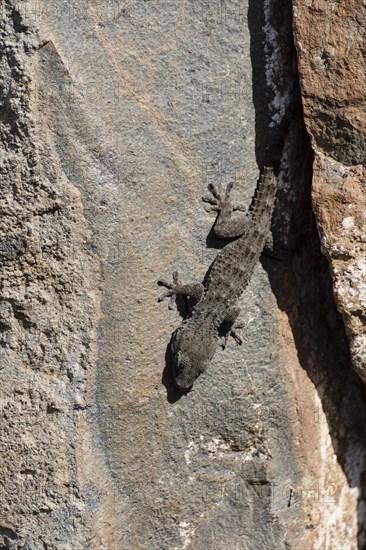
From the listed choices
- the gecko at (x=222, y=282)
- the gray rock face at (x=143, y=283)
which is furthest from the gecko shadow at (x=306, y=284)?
the gecko at (x=222, y=282)

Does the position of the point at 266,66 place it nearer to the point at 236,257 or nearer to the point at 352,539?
the point at 236,257

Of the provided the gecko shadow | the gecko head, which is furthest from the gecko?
the gecko shadow

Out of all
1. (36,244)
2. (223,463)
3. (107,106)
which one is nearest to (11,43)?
(107,106)

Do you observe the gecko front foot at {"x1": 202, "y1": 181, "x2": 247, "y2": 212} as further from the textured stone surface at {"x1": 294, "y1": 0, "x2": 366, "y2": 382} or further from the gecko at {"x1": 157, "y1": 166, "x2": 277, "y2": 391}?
the textured stone surface at {"x1": 294, "y1": 0, "x2": 366, "y2": 382}

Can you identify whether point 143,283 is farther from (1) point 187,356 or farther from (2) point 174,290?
(1) point 187,356

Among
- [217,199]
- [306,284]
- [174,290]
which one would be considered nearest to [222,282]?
[174,290]

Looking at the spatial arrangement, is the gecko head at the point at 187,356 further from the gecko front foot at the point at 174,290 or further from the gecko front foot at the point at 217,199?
the gecko front foot at the point at 217,199

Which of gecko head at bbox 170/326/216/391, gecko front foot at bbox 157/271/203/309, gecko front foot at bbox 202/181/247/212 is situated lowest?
gecko head at bbox 170/326/216/391
